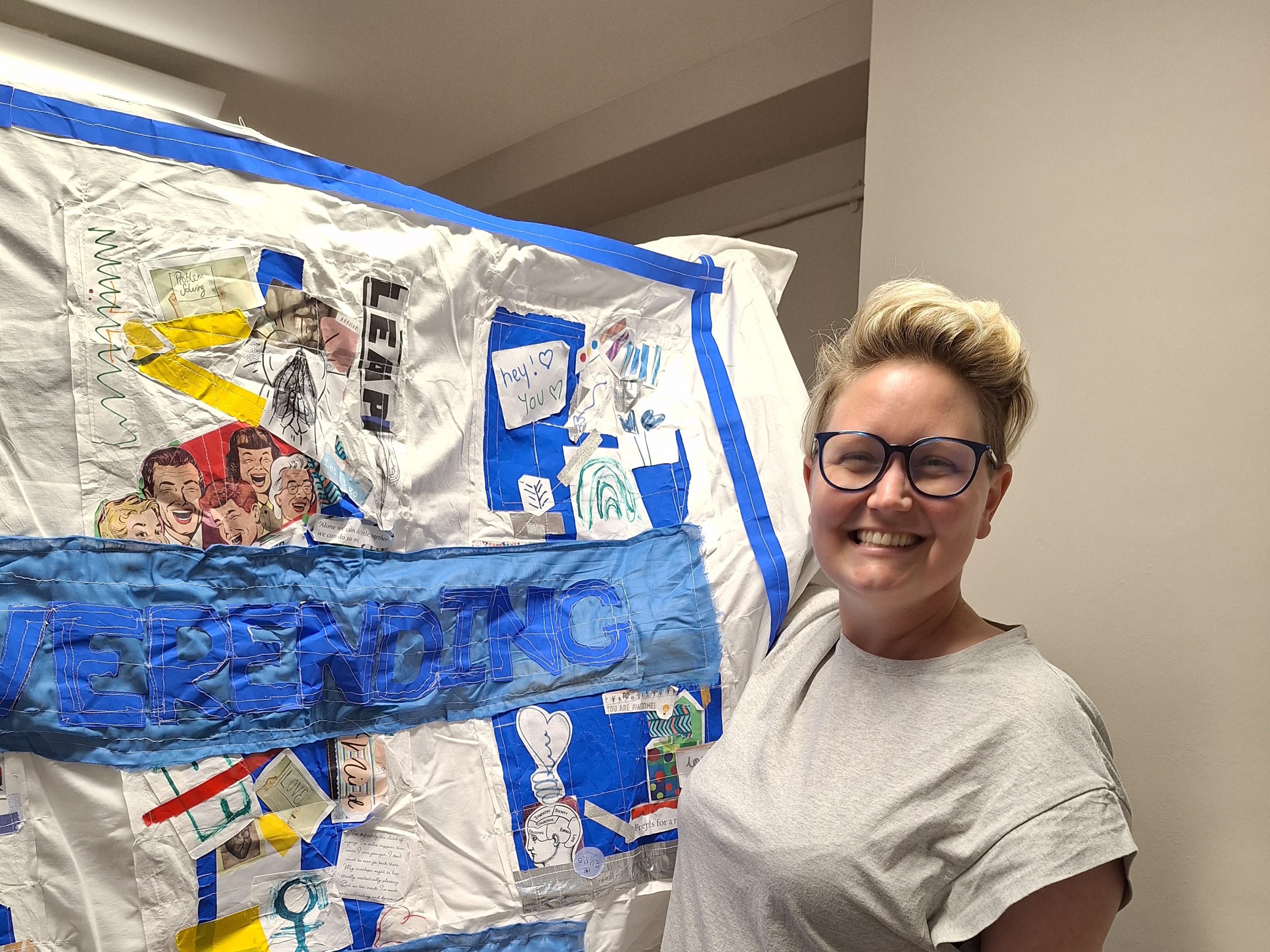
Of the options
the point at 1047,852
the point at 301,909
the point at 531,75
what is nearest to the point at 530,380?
the point at 301,909

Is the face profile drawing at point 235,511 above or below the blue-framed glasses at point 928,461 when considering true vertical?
below

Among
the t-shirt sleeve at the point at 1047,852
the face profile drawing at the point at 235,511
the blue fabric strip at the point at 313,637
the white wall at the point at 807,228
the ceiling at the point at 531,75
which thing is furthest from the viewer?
the white wall at the point at 807,228

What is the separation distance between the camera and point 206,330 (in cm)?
98

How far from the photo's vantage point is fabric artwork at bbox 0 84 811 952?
2.88 ft

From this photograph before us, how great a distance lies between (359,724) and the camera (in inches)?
40.4

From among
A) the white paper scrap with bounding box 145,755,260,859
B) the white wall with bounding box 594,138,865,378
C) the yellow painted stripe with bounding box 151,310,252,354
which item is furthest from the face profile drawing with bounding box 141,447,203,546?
the white wall with bounding box 594,138,865,378

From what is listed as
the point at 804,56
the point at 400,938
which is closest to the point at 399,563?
the point at 400,938

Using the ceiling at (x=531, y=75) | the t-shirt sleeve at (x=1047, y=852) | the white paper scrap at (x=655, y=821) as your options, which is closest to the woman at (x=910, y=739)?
Result: the t-shirt sleeve at (x=1047, y=852)

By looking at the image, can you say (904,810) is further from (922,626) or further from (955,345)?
(955,345)

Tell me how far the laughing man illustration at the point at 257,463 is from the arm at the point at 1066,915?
0.83 m

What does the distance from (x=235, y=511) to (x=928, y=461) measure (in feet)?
2.42

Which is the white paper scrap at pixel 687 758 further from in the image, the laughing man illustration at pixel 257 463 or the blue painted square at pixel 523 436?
the laughing man illustration at pixel 257 463

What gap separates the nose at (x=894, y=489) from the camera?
89 cm

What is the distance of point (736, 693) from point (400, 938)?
52 cm
